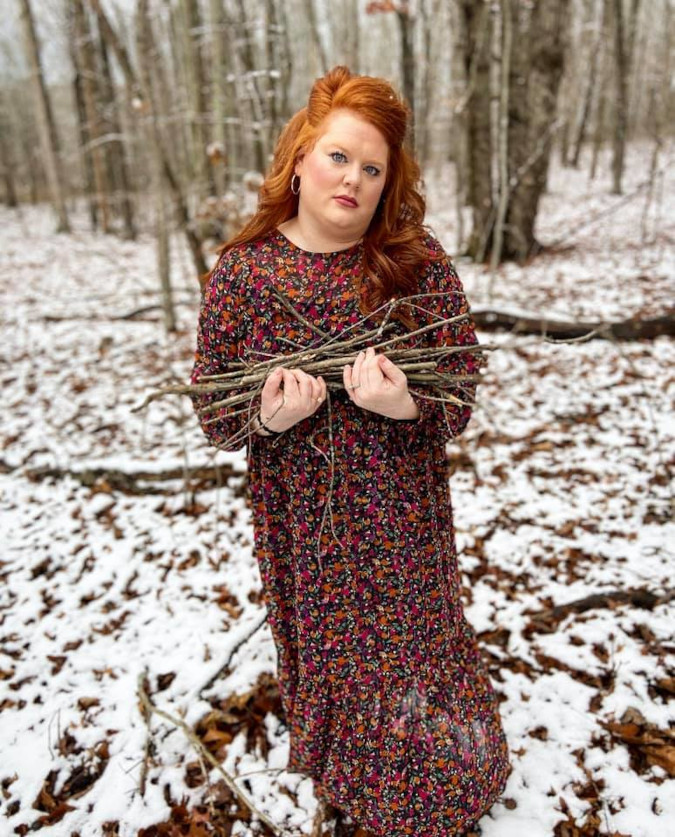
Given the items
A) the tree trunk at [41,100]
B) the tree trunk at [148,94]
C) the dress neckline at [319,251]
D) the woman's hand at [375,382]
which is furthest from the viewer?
the tree trunk at [41,100]

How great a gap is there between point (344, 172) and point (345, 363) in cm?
45

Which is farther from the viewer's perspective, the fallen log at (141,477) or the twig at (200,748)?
the fallen log at (141,477)

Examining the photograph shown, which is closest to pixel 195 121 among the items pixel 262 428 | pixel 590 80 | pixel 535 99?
pixel 535 99

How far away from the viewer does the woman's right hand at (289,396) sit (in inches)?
48.4

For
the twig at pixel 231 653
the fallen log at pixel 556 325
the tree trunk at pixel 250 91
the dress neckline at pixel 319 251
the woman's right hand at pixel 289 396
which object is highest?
the tree trunk at pixel 250 91

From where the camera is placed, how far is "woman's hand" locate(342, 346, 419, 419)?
1216 millimetres

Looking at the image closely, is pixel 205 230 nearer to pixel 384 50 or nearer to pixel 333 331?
pixel 333 331

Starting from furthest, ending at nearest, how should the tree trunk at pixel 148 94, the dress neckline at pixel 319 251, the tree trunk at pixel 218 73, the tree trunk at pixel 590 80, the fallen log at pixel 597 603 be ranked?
the tree trunk at pixel 590 80 < the tree trunk at pixel 218 73 < the tree trunk at pixel 148 94 < the fallen log at pixel 597 603 < the dress neckline at pixel 319 251

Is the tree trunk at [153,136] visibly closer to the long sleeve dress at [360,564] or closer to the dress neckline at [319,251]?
the dress neckline at [319,251]

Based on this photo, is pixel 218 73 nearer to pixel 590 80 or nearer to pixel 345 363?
pixel 345 363

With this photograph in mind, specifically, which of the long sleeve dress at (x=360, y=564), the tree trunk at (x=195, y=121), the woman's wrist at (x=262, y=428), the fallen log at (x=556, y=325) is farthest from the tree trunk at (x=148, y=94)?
the woman's wrist at (x=262, y=428)

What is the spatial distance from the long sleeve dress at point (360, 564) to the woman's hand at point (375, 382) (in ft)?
0.37

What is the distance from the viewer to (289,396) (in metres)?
1.23

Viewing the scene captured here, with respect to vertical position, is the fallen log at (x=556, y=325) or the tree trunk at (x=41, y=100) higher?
the tree trunk at (x=41, y=100)
